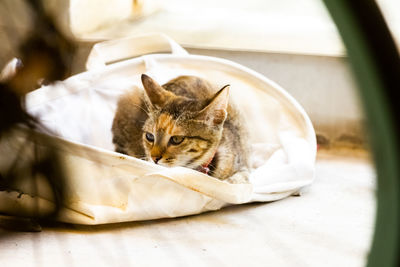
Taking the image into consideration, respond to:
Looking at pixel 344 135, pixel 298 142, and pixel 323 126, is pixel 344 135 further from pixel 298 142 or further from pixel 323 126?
pixel 298 142

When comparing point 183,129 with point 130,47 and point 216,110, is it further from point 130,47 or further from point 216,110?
point 130,47

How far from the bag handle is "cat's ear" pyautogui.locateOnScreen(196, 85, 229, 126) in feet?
1.00

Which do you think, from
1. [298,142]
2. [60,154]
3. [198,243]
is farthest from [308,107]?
[60,154]

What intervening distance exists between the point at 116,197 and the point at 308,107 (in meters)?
0.99

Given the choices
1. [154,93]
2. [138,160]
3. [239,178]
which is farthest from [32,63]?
[239,178]

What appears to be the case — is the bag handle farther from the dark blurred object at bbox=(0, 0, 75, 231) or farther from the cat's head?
the dark blurred object at bbox=(0, 0, 75, 231)

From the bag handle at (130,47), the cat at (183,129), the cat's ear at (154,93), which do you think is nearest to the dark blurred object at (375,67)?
the cat at (183,129)

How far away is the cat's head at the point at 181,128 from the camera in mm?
975

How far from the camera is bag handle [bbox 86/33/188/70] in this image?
117cm

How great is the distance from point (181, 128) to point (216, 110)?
0.28ft

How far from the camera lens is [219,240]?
2.83ft

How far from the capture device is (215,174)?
104cm

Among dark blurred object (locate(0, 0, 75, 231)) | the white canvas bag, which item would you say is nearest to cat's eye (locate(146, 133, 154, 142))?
the white canvas bag

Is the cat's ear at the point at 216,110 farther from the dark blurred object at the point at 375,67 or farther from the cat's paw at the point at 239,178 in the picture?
the dark blurred object at the point at 375,67
